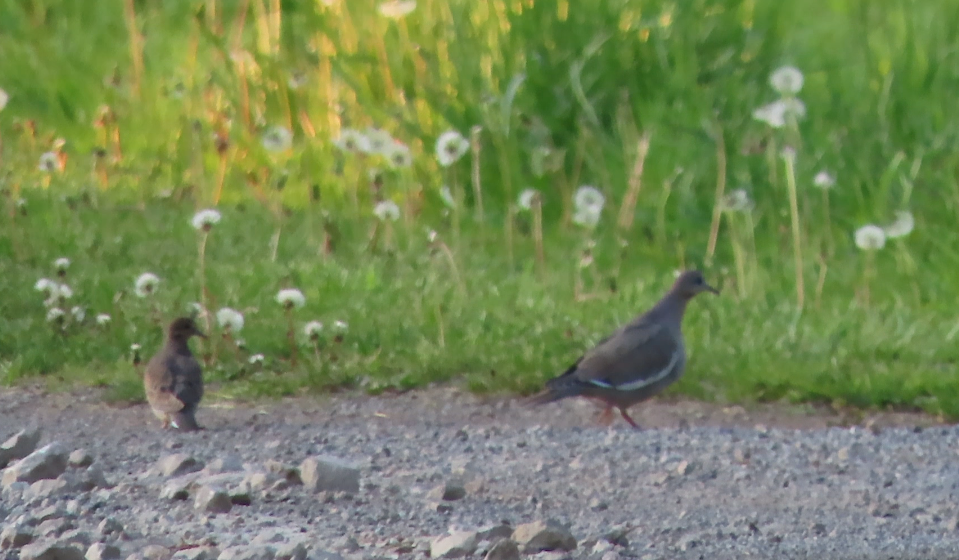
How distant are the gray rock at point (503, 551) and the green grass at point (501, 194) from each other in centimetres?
307

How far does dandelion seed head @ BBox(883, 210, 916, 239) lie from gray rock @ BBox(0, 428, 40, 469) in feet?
16.8

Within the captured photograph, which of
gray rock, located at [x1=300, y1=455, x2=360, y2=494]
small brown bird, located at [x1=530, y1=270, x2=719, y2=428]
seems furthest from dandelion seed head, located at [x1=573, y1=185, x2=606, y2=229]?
gray rock, located at [x1=300, y1=455, x2=360, y2=494]

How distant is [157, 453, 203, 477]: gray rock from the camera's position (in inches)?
219

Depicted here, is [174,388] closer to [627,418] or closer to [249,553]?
[627,418]

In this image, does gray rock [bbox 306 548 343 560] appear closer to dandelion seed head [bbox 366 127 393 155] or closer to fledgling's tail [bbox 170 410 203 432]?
fledgling's tail [bbox 170 410 203 432]

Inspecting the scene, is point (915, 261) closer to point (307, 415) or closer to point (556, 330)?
point (556, 330)

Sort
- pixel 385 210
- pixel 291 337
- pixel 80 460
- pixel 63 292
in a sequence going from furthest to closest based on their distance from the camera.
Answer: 1. pixel 385 210
2. pixel 63 292
3. pixel 291 337
4. pixel 80 460

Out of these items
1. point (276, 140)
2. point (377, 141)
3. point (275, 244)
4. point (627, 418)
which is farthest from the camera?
point (276, 140)

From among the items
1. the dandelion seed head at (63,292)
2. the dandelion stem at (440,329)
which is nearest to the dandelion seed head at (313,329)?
the dandelion stem at (440,329)

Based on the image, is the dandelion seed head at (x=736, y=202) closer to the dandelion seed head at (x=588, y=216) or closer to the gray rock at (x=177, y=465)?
the dandelion seed head at (x=588, y=216)

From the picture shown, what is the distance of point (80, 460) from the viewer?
18.2 ft

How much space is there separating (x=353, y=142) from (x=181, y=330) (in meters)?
3.38

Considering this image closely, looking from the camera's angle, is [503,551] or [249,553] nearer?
[249,553]

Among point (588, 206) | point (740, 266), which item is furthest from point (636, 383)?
point (588, 206)
